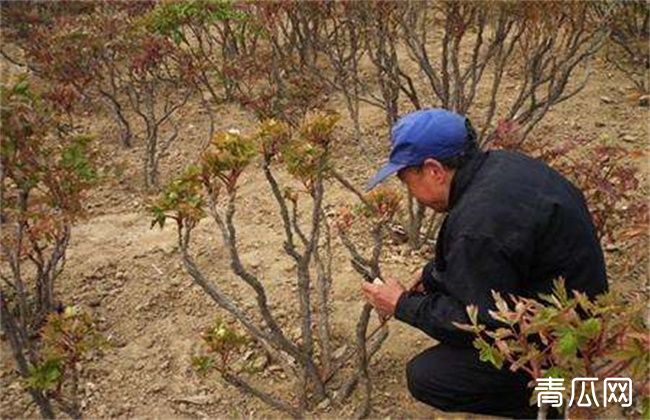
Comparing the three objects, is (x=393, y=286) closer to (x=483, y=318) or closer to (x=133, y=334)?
(x=483, y=318)

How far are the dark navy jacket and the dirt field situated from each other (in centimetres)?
76

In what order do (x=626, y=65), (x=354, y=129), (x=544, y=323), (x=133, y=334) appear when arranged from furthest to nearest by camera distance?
(x=626, y=65) < (x=354, y=129) < (x=133, y=334) < (x=544, y=323)

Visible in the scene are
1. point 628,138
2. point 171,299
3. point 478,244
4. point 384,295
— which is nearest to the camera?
point 478,244

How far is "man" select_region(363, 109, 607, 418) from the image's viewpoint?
98.3 inches

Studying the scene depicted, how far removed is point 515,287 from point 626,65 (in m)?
5.28

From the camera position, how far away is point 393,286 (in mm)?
2861

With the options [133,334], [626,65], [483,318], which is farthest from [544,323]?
[626,65]

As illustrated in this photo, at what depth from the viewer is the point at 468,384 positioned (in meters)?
2.86

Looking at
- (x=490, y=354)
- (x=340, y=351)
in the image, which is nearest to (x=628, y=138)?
(x=340, y=351)

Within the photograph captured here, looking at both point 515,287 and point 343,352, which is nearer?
point 515,287

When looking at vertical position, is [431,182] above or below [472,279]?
above

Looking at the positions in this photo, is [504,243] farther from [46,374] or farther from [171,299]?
[171,299]

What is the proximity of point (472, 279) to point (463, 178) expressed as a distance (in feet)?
1.23

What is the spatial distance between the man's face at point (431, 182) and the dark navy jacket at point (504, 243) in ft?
0.13
